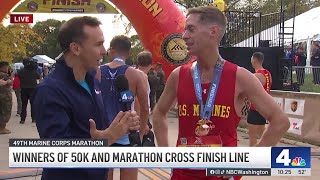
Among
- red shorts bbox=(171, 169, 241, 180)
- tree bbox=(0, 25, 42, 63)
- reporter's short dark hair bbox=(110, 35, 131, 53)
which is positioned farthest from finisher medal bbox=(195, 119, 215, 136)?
tree bbox=(0, 25, 42, 63)

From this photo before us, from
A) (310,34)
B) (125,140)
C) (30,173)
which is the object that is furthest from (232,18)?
(125,140)

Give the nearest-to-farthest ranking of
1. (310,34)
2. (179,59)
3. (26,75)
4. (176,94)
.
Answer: (176,94) → (26,75) → (179,59) → (310,34)

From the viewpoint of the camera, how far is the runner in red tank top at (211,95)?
3.09 metres

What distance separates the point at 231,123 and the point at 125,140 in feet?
6.76

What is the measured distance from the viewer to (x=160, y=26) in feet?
49.9

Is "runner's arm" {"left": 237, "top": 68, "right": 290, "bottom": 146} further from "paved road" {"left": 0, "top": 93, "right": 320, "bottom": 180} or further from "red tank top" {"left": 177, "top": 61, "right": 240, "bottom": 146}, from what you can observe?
"paved road" {"left": 0, "top": 93, "right": 320, "bottom": 180}

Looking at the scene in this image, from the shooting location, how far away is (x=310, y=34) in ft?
77.7

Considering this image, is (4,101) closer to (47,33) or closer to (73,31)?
(73,31)

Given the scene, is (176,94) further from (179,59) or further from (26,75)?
(179,59)

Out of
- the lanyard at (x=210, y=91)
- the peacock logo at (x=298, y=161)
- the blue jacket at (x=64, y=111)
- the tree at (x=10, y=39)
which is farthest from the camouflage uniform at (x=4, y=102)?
the tree at (x=10, y=39)

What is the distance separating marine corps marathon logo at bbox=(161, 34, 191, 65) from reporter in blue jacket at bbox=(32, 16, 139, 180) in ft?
40.5

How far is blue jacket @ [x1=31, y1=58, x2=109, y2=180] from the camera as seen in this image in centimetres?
258

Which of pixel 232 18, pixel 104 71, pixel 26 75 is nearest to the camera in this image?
pixel 104 71

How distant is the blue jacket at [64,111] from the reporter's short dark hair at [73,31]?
0.35 feet
